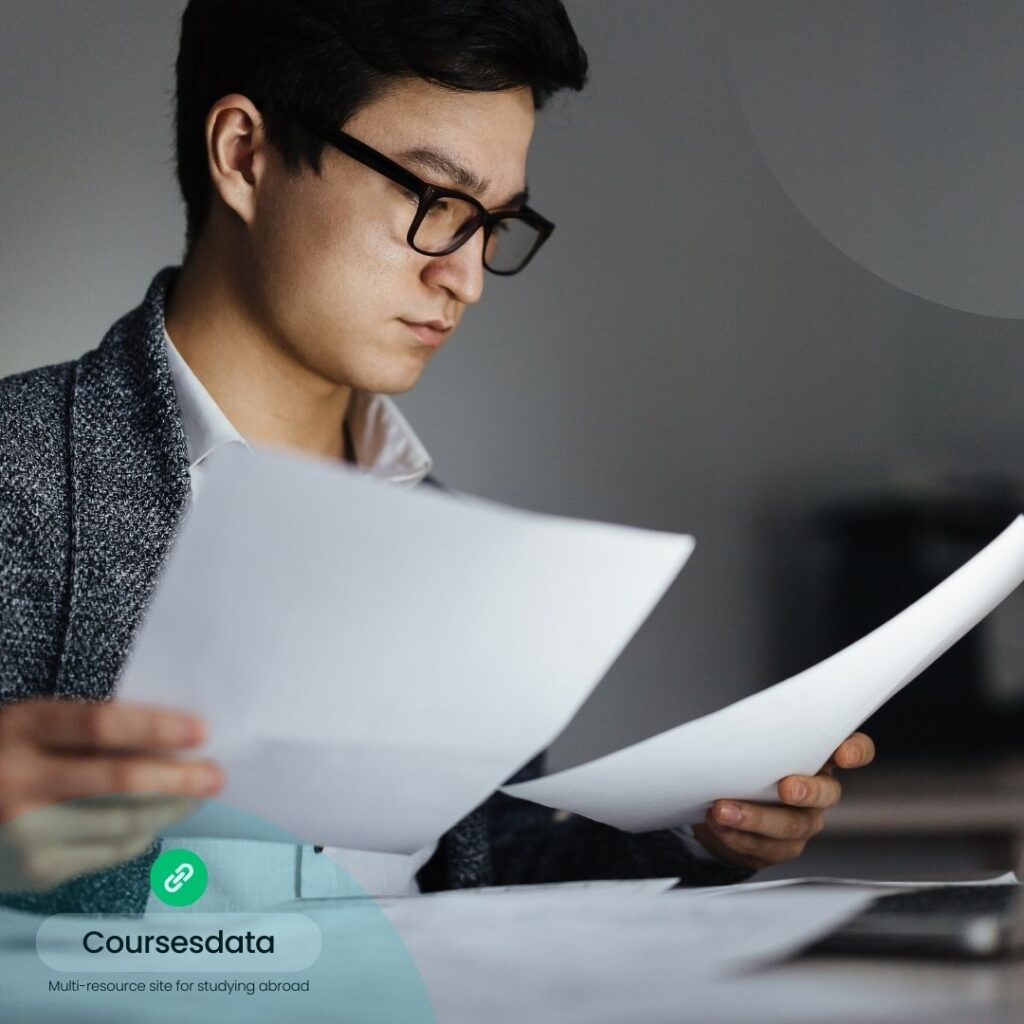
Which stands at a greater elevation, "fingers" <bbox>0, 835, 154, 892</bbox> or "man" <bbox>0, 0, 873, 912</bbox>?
"man" <bbox>0, 0, 873, 912</bbox>

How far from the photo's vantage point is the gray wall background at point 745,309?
1.69 m

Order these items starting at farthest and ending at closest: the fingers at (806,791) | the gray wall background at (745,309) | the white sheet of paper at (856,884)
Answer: the gray wall background at (745,309)
the fingers at (806,791)
the white sheet of paper at (856,884)

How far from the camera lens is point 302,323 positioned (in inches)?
31.1

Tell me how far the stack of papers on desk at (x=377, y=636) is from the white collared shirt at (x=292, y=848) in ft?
0.38

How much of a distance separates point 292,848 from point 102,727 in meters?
0.30

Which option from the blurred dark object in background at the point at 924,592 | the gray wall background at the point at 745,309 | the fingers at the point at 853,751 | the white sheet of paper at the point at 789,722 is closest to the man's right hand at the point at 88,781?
the white sheet of paper at the point at 789,722

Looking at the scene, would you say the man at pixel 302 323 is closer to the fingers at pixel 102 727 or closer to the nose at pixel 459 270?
the nose at pixel 459 270

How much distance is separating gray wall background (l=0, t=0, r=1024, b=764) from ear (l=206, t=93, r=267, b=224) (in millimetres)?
825

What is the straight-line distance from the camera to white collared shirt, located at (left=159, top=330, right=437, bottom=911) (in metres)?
0.59

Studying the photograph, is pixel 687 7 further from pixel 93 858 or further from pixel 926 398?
pixel 93 858

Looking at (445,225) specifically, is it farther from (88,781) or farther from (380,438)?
(88,781)

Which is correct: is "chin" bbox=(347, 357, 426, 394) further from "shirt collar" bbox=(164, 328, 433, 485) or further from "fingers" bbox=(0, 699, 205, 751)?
"fingers" bbox=(0, 699, 205, 751)

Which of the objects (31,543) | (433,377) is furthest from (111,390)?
(433,377)

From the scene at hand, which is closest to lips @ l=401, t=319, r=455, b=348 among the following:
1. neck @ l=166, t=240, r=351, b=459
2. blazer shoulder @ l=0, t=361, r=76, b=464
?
neck @ l=166, t=240, r=351, b=459
